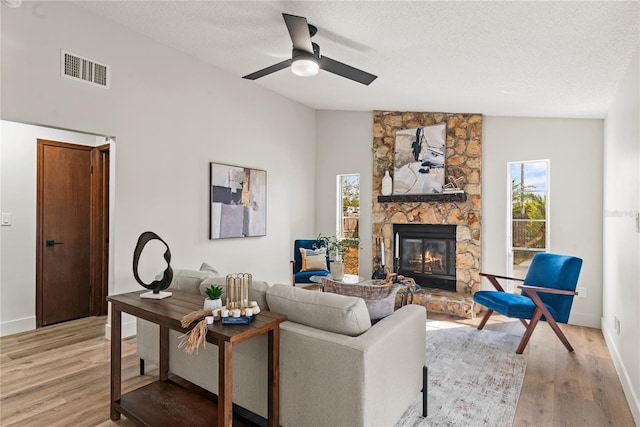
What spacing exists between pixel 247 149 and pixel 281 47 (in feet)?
5.52

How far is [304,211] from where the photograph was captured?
608 cm

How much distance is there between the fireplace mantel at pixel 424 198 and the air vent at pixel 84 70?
3.73 m

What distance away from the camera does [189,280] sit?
2662 millimetres

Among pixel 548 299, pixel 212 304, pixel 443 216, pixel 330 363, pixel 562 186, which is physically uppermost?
pixel 562 186

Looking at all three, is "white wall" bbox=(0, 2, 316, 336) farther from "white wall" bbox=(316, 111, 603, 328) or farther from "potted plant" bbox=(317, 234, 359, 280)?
"white wall" bbox=(316, 111, 603, 328)

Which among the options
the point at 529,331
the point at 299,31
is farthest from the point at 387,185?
the point at 299,31

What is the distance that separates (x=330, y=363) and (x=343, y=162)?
4.53 m

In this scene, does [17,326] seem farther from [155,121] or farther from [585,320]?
[585,320]

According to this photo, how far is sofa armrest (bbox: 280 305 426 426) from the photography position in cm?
171

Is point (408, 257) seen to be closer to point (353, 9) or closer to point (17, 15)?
point (353, 9)

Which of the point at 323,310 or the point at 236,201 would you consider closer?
the point at 323,310

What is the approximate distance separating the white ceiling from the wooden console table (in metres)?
2.19

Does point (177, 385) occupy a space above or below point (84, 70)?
below

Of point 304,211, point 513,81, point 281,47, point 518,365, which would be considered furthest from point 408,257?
point 281,47
